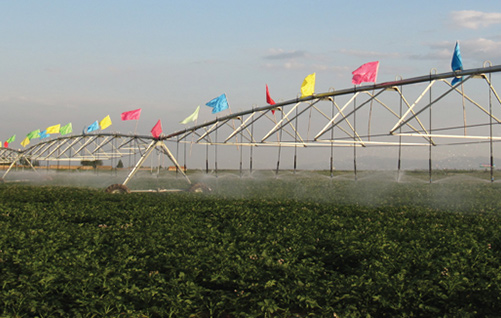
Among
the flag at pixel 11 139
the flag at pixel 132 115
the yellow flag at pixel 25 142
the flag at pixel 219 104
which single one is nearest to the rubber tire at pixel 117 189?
the flag at pixel 219 104

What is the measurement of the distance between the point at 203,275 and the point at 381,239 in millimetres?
4627

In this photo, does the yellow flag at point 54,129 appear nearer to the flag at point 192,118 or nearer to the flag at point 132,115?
the flag at point 132,115

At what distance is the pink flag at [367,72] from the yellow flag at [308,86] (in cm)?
266

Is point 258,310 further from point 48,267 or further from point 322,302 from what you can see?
point 48,267

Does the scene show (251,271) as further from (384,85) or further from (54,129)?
(54,129)

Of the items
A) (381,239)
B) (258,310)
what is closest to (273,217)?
(381,239)

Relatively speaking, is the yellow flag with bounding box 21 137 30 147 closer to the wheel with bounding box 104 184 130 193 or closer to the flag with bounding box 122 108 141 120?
the flag with bounding box 122 108 141 120

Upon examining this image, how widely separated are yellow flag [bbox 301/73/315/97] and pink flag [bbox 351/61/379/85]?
266 centimetres

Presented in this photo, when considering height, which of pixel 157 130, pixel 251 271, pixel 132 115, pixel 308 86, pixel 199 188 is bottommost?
pixel 251 271

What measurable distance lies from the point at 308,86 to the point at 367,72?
10.9 ft

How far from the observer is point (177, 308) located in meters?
7.77

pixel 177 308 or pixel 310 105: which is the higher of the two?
pixel 310 105

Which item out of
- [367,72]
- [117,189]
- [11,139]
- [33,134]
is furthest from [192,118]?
[11,139]

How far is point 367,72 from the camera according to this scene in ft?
73.4
